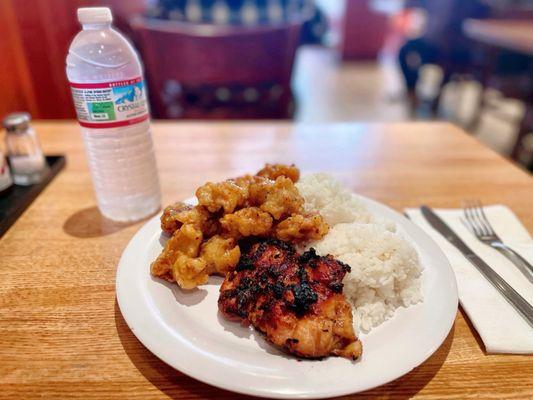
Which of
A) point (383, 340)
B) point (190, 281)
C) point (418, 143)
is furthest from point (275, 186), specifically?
point (418, 143)

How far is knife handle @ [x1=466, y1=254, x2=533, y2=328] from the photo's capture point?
947 millimetres

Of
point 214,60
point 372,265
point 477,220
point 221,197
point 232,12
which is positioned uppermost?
point 232,12

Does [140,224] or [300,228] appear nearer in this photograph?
[300,228]

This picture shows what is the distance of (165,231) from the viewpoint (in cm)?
111

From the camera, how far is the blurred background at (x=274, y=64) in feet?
7.95

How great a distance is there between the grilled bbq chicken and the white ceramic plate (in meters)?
0.03

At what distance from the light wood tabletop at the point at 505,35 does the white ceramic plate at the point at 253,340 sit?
358 cm

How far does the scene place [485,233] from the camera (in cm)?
129

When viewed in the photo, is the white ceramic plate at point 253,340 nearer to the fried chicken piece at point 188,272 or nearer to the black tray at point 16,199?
the fried chicken piece at point 188,272

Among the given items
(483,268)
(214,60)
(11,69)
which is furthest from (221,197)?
(11,69)

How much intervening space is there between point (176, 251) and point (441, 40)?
537 centimetres

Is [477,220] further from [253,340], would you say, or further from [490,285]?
[253,340]

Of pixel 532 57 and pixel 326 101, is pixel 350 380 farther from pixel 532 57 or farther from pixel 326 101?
pixel 326 101

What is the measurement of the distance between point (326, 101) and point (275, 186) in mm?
5719
